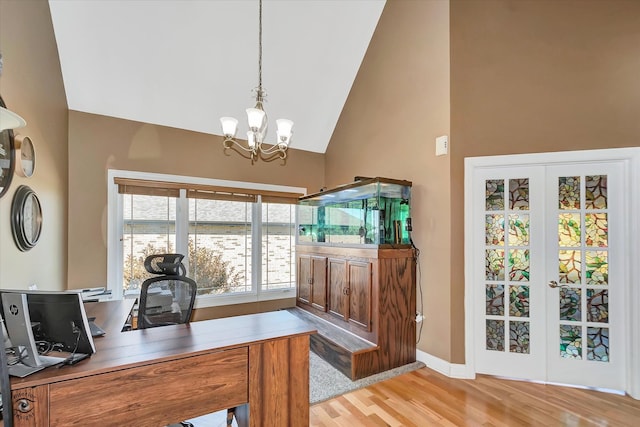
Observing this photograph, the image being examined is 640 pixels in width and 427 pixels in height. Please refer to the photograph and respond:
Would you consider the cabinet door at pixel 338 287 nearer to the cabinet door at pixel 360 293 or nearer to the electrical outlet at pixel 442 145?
the cabinet door at pixel 360 293

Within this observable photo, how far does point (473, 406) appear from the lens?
236 cm

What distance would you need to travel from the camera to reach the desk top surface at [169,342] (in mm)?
1298

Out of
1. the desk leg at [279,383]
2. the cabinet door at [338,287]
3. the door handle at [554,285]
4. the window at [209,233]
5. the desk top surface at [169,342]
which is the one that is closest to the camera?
the desk top surface at [169,342]

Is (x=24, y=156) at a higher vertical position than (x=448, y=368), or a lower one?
higher

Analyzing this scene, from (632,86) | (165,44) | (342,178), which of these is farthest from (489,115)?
(165,44)

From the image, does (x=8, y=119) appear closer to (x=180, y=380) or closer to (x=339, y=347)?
(x=180, y=380)

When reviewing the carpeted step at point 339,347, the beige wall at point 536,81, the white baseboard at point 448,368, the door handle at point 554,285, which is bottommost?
the white baseboard at point 448,368

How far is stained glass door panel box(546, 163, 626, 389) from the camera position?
2.58 metres

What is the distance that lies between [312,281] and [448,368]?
1858mm

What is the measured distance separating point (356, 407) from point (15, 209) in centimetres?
291

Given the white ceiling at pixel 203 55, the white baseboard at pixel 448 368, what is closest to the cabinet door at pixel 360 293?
the white baseboard at pixel 448 368

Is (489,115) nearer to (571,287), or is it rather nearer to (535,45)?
(535,45)

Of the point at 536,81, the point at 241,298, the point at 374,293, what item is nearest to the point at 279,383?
the point at 374,293

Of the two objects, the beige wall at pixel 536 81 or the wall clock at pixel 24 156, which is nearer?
the wall clock at pixel 24 156
